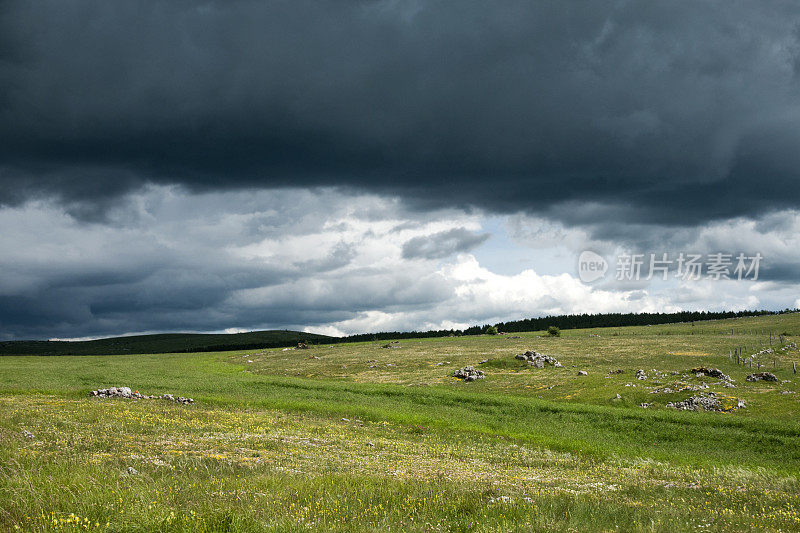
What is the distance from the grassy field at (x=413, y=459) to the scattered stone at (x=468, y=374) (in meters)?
5.36

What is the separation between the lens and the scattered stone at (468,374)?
68.0m

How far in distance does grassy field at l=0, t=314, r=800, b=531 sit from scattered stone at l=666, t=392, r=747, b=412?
4.22ft

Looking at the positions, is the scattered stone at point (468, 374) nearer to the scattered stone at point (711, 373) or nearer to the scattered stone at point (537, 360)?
the scattered stone at point (537, 360)

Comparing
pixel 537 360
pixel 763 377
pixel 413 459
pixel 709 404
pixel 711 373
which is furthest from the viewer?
pixel 537 360

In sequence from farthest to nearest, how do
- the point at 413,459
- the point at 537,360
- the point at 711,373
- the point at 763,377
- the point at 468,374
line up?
the point at 537,360
the point at 468,374
the point at 711,373
the point at 763,377
the point at 413,459

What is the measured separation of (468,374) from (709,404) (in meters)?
31.5

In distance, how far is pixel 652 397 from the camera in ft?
160

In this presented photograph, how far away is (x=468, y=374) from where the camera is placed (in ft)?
228

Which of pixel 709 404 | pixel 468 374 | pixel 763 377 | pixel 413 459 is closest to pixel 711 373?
pixel 763 377

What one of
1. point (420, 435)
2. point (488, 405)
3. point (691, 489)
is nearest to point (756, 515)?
point (691, 489)

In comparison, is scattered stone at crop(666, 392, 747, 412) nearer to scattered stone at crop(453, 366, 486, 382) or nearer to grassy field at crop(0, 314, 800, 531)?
grassy field at crop(0, 314, 800, 531)

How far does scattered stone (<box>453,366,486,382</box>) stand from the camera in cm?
6797

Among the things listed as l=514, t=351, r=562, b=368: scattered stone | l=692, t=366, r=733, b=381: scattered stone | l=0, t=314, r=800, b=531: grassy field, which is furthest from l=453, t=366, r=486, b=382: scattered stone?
l=692, t=366, r=733, b=381: scattered stone

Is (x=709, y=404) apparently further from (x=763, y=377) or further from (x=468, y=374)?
(x=468, y=374)
